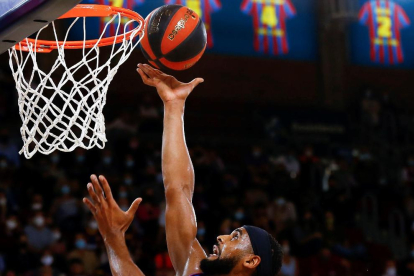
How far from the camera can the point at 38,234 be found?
331 inches

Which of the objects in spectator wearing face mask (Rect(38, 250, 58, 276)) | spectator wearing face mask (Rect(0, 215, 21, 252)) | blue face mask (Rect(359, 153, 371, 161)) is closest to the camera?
spectator wearing face mask (Rect(38, 250, 58, 276))

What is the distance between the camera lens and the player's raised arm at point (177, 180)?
319 centimetres

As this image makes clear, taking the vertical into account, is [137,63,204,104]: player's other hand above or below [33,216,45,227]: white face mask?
above

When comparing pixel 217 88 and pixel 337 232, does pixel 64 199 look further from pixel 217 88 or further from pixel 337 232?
pixel 217 88

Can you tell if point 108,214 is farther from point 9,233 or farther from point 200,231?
point 200,231

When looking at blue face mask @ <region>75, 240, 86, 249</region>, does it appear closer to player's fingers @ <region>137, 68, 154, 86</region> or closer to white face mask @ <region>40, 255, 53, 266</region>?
white face mask @ <region>40, 255, 53, 266</region>

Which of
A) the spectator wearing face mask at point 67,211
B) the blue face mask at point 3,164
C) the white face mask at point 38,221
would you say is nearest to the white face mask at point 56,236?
the white face mask at point 38,221

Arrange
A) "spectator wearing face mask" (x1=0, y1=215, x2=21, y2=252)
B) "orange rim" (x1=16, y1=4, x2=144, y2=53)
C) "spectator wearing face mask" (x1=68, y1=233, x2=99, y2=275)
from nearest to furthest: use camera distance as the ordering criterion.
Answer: "orange rim" (x1=16, y1=4, x2=144, y2=53), "spectator wearing face mask" (x1=0, y1=215, x2=21, y2=252), "spectator wearing face mask" (x1=68, y1=233, x2=99, y2=275)

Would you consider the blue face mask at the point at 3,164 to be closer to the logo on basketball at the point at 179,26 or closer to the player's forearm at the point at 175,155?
the logo on basketball at the point at 179,26

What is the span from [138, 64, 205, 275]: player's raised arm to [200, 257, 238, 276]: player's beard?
22cm

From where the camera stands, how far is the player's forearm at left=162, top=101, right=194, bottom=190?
330 centimetres

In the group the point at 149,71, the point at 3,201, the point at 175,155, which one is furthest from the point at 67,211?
the point at 175,155

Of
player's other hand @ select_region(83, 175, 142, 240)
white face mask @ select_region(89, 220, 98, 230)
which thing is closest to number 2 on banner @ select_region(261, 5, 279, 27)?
white face mask @ select_region(89, 220, 98, 230)

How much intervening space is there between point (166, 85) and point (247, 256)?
97 cm
